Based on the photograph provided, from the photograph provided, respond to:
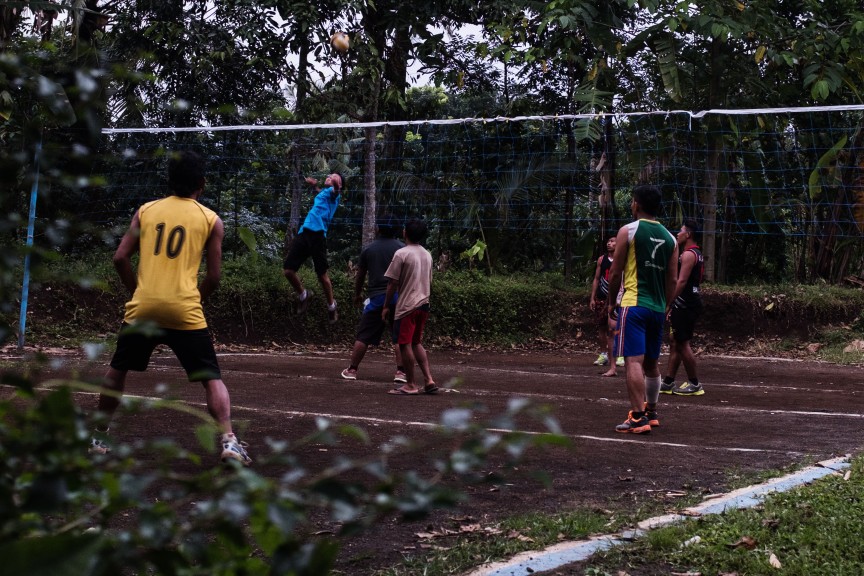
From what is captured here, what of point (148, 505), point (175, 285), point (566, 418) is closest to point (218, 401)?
point (175, 285)

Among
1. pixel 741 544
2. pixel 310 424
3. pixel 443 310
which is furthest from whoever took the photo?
pixel 443 310

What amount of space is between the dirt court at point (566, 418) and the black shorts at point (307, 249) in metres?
1.18

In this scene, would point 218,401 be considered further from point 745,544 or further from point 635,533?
point 745,544

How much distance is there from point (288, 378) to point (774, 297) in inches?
321

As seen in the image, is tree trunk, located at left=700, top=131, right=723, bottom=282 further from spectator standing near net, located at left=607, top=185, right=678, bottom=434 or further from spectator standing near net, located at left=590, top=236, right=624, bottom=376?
spectator standing near net, located at left=607, top=185, right=678, bottom=434

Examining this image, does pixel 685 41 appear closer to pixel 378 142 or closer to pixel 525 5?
pixel 525 5

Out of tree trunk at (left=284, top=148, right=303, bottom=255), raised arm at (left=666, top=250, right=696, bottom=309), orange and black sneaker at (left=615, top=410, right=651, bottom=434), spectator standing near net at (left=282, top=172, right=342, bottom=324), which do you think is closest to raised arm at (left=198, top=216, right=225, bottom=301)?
orange and black sneaker at (left=615, top=410, right=651, bottom=434)

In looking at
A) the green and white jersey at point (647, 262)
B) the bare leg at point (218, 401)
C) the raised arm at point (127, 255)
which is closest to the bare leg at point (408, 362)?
the green and white jersey at point (647, 262)

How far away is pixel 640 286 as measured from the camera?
7.41 m

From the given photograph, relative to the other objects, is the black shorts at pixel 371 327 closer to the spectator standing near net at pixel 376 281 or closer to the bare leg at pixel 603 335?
the spectator standing near net at pixel 376 281

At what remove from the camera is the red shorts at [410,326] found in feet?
31.0

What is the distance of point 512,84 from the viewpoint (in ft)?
63.4

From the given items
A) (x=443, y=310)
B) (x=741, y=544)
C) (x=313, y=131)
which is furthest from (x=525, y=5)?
(x=741, y=544)

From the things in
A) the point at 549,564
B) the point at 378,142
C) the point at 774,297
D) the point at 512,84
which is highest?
the point at 512,84
